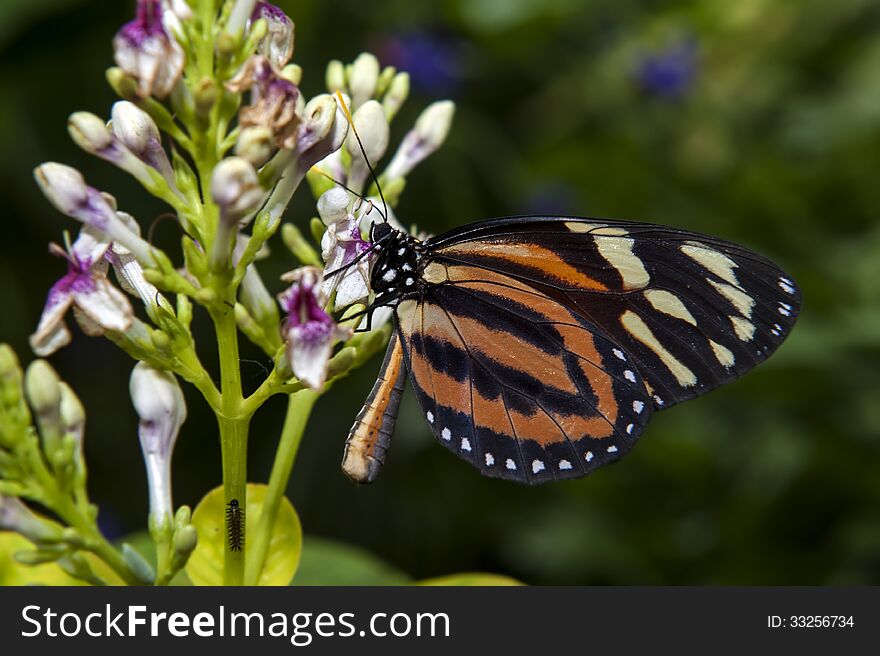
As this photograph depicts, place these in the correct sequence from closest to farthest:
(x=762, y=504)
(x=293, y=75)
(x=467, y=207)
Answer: (x=293, y=75) → (x=762, y=504) → (x=467, y=207)

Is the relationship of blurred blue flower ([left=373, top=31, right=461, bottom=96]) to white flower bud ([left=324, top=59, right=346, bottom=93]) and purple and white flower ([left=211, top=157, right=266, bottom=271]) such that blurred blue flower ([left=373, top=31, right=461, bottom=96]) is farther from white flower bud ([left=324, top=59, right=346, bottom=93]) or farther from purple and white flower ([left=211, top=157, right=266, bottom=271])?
purple and white flower ([left=211, top=157, right=266, bottom=271])

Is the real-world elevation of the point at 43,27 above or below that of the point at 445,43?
below

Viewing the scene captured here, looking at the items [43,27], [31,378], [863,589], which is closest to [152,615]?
[31,378]

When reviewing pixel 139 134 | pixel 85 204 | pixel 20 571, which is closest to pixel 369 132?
pixel 139 134

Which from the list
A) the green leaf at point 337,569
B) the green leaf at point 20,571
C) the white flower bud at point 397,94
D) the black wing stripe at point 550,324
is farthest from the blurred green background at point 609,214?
the white flower bud at point 397,94

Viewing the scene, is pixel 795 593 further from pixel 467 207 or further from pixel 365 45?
pixel 365 45

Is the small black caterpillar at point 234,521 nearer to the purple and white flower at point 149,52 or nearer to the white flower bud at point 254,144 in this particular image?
the white flower bud at point 254,144
